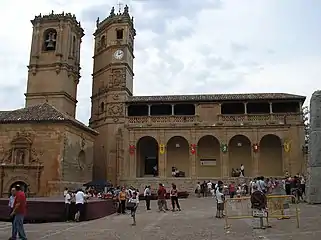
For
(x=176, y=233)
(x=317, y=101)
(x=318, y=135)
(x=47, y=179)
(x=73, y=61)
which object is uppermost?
(x=73, y=61)

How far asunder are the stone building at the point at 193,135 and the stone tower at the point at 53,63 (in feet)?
16.2

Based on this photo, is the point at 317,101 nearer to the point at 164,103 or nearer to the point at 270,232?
the point at 270,232

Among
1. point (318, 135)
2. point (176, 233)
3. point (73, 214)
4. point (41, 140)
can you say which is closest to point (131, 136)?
point (41, 140)

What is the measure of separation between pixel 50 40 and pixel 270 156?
97.8ft

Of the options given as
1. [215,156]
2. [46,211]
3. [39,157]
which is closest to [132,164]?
[215,156]

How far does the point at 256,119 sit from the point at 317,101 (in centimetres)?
2239

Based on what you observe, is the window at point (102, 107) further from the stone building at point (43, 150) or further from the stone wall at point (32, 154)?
the stone wall at point (32, 154)

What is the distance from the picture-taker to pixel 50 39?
45562mm

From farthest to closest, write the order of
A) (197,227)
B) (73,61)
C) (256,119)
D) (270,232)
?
(73,61)
(256,119)
(197,227)
(270,232)

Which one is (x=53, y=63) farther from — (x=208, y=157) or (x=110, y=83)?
(x=208, y=157)

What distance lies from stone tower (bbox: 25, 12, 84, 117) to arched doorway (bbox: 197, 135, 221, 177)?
1671 cm

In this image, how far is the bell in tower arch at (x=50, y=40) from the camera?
1788 inches

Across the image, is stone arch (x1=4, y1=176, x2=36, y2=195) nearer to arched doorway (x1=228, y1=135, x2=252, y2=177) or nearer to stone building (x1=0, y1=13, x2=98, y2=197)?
stone building (x1=0, y1=13, x2=98, y2=197)

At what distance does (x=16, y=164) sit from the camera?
3034cm
